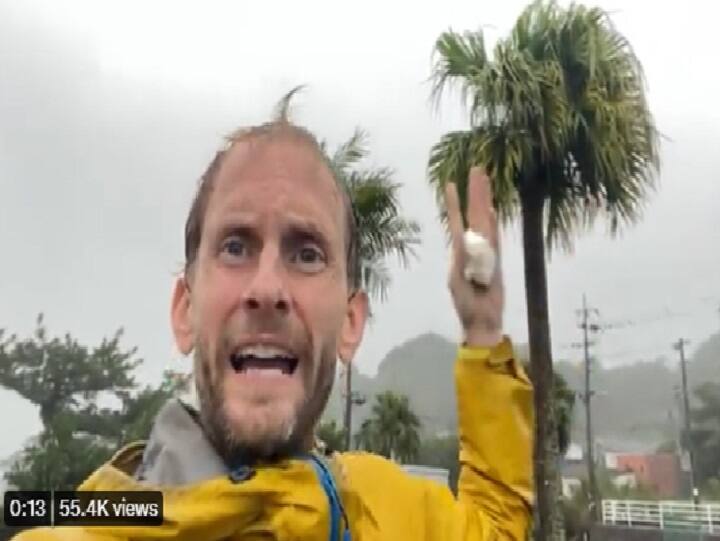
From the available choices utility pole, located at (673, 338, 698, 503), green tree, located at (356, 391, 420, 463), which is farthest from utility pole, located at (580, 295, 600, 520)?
green tree, located at (356, 391, 420, 463)

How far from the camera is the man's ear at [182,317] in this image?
1.32 m

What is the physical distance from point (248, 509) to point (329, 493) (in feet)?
0.34

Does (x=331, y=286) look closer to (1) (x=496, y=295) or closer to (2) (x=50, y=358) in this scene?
(1) (x=496, y=295)

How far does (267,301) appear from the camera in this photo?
122 cm

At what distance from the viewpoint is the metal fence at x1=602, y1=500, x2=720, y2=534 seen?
11.8 meters

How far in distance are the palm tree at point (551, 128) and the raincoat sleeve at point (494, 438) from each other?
3.74 m

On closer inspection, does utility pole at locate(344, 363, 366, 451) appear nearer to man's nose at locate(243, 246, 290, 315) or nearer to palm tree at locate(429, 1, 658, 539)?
man's nose at locate(243, 246, 290, 315)

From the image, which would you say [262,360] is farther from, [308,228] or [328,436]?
[328,436]

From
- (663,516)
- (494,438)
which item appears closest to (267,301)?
(494,438)

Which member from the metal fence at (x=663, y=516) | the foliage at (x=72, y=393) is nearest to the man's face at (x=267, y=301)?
the foliage at (x=72, y=393)

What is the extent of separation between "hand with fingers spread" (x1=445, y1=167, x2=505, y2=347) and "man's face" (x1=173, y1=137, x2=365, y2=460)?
0.15 meters

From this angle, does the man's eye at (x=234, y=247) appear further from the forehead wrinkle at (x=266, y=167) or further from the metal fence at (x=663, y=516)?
the metal fence at (x=663, y=516)

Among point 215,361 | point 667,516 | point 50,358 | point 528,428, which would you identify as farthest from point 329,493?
point 667,516
